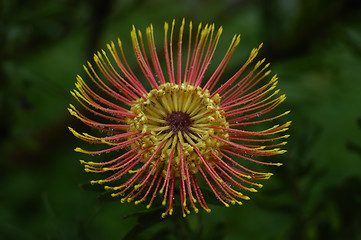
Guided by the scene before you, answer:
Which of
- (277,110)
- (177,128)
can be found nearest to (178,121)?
(177,128)

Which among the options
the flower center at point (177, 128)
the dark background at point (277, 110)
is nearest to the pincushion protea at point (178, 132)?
the flower center at point (177, 128)

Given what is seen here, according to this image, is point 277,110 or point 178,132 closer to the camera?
point 178,132

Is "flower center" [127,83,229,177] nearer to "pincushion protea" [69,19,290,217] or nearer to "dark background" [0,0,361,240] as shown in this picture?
"pincushion protea" [69,19,290,217]

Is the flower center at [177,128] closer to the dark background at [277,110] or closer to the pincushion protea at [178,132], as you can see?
the pincushion protea at [178,132]

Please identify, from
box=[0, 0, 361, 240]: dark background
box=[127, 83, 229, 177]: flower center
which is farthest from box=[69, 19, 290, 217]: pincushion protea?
box=[0, 0, 361, 240]: dark background

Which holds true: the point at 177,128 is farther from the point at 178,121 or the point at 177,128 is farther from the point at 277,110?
the point at 277,110
